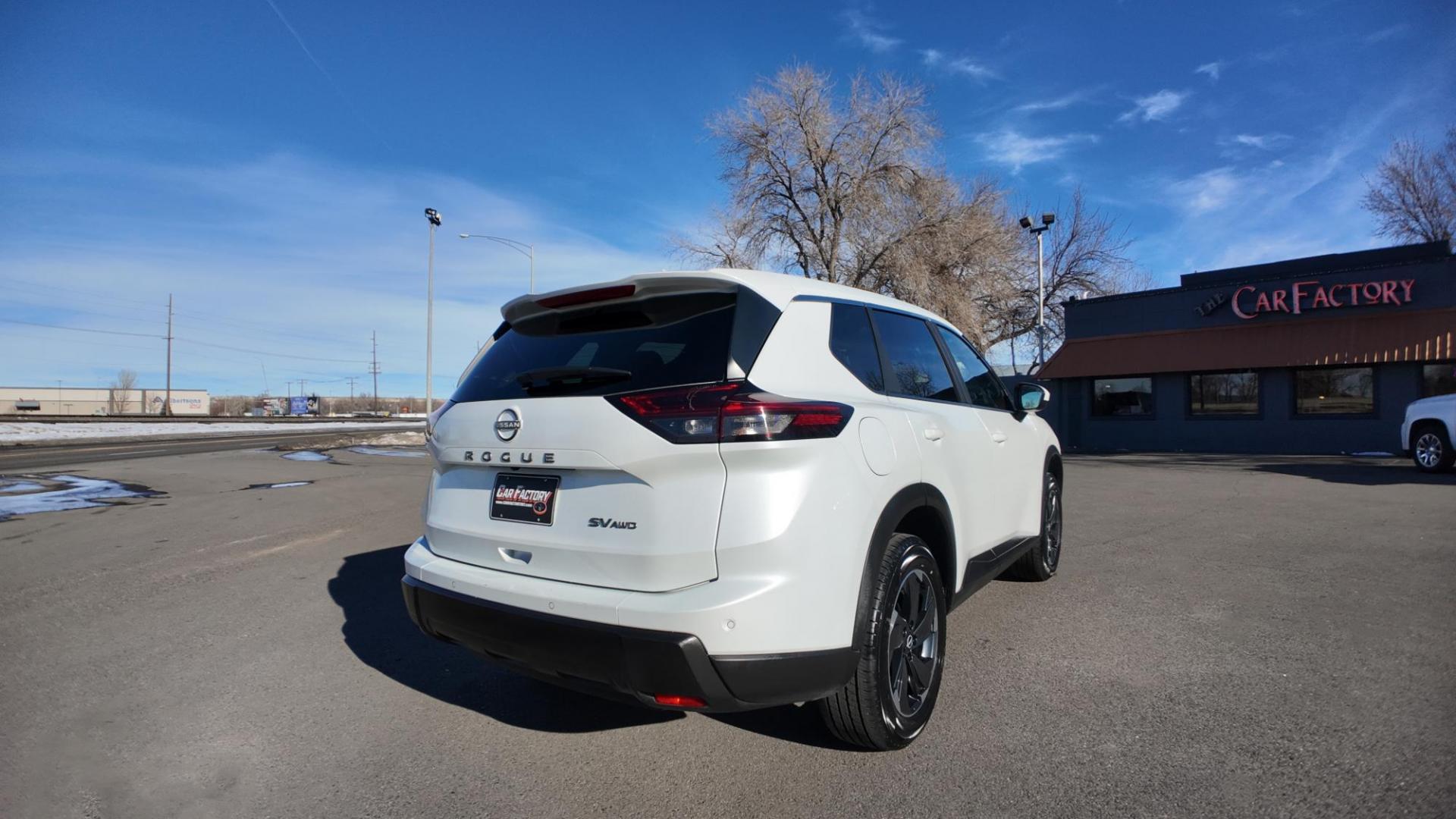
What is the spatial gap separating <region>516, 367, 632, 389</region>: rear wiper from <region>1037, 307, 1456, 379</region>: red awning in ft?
70.6

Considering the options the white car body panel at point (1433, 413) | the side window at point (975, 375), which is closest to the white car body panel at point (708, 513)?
the side window at point (975, 375)


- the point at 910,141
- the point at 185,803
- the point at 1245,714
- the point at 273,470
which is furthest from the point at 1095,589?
the point at 910,141

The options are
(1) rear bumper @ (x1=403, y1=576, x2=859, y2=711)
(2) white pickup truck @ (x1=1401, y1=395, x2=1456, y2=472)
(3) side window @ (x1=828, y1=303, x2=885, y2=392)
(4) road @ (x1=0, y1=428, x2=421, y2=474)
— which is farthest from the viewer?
(4) road @ (x1=0, y1=428, x2=421, y2=474)

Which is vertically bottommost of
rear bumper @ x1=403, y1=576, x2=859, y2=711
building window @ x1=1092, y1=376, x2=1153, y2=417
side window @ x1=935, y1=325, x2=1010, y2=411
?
rear bumper @ x1=403, y1=576, x2=859, y2=711

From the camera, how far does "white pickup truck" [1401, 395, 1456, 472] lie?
1173 cm

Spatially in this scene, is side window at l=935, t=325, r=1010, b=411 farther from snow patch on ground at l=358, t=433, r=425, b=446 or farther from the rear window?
snow patch on ground at l=358, t=433, r=425, b=446

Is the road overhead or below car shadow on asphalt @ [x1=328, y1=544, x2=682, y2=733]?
overhead

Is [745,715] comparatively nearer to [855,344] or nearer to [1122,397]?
[855,344]

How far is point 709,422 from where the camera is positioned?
2.29 meters

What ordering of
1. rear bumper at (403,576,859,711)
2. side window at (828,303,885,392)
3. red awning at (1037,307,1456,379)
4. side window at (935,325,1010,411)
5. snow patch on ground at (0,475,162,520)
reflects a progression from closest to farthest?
rear bumper at (403,576,859,711), side window at (828,303,885,392), side window at (935,325,1010,411), snow patch on ground at (0,475,162,520), red awning at (1037,307,1456,379)

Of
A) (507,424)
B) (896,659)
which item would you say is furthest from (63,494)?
(896,659)

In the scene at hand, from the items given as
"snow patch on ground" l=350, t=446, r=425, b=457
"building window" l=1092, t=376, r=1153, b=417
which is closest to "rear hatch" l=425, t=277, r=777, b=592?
"snow patch on ground" l=350, t=446, r=425, b=457

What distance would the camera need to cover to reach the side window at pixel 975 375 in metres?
4.09

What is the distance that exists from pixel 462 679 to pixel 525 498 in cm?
145
